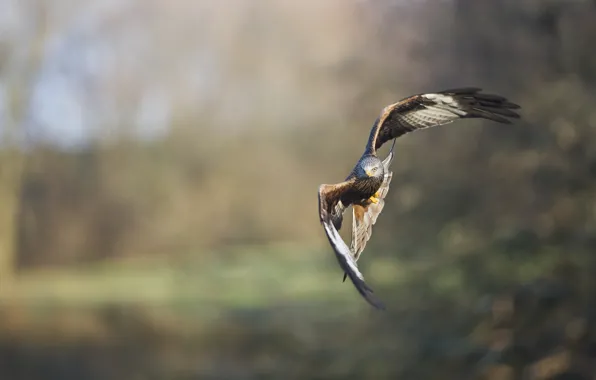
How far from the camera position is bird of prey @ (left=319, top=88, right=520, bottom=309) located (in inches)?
13.1

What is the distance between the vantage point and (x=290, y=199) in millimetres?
3359

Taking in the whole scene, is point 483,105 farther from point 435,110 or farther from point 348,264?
point 348,264

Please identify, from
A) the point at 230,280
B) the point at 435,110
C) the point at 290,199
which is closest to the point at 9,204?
the point at 230,280

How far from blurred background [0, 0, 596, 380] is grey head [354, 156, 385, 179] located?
5.34 ft

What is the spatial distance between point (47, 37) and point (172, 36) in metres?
0.74

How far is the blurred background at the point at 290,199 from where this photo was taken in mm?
2457

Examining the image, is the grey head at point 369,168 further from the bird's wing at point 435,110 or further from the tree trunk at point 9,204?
the tree trunk at point 9,204

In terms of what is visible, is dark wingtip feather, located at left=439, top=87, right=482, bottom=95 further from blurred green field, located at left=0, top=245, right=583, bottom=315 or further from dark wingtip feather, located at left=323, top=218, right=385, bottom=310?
blurred green field, located at left=0, top=245, right=583, bottom=315

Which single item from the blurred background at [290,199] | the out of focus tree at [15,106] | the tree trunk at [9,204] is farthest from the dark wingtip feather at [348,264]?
the tree trunk at [9,204]

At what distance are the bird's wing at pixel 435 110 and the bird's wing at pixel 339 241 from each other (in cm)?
5

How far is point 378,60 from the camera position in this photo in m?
2.60

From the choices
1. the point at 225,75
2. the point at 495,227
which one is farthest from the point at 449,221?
the point at 225,75

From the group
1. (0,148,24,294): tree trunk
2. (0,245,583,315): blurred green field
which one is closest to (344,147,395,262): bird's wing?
(0,245,583,315): blurred green field

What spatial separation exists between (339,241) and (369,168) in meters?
0.04
